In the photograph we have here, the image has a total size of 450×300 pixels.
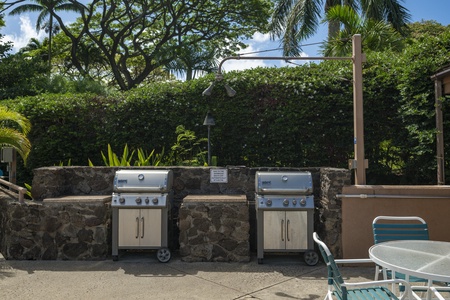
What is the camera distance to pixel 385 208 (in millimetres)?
5332

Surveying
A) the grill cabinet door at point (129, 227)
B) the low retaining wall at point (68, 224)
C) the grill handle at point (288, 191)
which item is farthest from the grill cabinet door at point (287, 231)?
the grill cabinet door at point (129, 227)

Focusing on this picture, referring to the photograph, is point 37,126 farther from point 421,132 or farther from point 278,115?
point 421,132

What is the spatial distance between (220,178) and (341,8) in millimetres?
6289

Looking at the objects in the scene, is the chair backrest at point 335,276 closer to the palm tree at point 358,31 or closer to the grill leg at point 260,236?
the grill leg at point 260,236

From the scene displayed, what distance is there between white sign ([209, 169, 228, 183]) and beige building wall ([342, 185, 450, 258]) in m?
1.84

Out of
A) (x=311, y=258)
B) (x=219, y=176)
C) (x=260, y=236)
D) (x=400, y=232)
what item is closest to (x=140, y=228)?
(x=219, y=176)

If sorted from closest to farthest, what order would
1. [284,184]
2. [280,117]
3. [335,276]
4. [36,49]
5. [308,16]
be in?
[335,276]
[284,184]
[280,117]
[308,16]
[36,49]

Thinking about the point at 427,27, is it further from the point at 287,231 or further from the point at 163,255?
the point at 163,255

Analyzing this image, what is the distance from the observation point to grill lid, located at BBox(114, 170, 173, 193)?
5.55 metres

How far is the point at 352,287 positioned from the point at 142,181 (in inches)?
141

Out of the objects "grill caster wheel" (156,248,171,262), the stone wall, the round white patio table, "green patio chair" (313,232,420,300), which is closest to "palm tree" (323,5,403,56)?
"grill caster wheel" (156,248,171,262)

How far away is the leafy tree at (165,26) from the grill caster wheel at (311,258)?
619 inches

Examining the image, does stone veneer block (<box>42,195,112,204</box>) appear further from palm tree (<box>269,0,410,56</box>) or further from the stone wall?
palm tree (<box>269,0,410,56</box>)

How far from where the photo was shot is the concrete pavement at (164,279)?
4.30 metres
